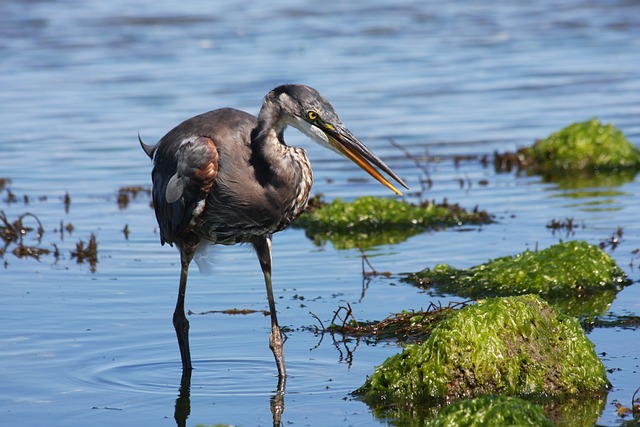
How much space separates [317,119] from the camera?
635 cm

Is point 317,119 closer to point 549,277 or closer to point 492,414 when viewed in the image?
point 492,414

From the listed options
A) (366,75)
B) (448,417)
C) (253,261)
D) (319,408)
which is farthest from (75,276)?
(366,75)

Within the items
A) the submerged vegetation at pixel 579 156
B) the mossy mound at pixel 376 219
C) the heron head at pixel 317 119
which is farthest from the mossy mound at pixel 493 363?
the submerged vegetation at pixel 579 156

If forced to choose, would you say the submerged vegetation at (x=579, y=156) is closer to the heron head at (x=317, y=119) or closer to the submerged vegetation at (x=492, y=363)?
the heron head at (x=317, y=119)

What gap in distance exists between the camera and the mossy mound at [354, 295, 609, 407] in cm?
572

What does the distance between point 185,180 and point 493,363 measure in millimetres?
2101

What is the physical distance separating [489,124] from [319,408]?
9041mm

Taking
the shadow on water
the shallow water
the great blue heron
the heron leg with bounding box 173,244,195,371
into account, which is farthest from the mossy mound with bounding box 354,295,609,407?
the heron leg with bounding box 173,244,195,371

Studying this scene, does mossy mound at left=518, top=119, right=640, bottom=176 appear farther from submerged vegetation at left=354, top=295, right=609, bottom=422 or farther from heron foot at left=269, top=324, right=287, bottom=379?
submerged vegetation at left=354, top=295, right=609, bottom=422

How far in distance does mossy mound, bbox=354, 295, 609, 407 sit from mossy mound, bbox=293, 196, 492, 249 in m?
3.97

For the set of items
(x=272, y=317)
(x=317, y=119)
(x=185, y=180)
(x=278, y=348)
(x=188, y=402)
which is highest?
(x=317, y=119)

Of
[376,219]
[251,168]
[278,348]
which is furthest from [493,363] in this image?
[376,219]

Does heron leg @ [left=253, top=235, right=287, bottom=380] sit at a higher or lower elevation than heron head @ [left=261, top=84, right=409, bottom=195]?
lower

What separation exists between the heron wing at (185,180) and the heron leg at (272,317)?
48cm
